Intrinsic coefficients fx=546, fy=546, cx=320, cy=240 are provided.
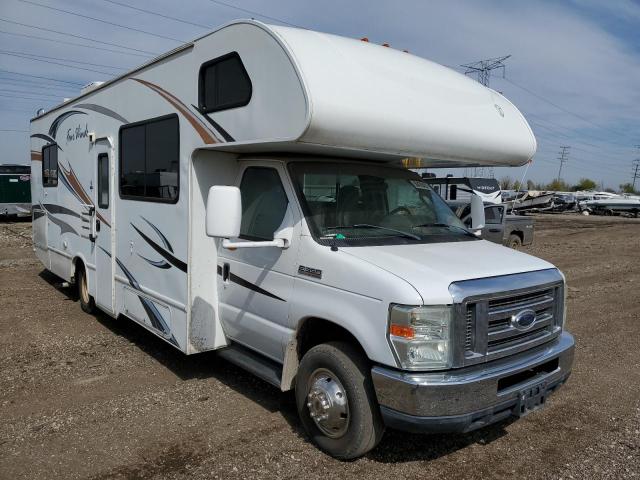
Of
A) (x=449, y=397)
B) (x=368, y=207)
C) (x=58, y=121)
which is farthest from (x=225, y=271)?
(x=58, y=121)

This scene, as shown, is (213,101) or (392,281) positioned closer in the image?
(392,281)

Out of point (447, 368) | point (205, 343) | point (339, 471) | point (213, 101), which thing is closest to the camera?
point (447, 368)

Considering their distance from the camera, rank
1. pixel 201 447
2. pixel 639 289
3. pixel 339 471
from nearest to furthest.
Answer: pixel 339 471 < pixel 201 447 < pixel 639 289

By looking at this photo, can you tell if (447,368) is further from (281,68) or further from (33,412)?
(33,412)

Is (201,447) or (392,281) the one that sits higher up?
(392,281)

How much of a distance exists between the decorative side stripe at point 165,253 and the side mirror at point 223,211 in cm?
117

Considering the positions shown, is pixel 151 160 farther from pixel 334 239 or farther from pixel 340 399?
pixel 340 399

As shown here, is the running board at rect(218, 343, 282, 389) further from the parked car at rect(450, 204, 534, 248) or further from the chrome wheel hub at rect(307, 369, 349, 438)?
the parked car at rect(450, 204, 534, 248)

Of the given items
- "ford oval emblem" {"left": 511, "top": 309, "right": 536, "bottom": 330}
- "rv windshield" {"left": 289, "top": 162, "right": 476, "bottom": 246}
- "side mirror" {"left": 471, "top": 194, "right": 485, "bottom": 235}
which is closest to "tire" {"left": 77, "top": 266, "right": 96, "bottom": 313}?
"rv windshield" {"left": 289, "top": 162, "right": 476, "bottom": 246}

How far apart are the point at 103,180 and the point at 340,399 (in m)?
4.37

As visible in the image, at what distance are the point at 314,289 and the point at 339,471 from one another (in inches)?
48.4

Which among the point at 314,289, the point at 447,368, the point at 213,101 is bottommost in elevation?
the point at 447,368

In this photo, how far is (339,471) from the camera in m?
3.66

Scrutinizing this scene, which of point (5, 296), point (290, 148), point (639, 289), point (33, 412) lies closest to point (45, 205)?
point (5, 296)
